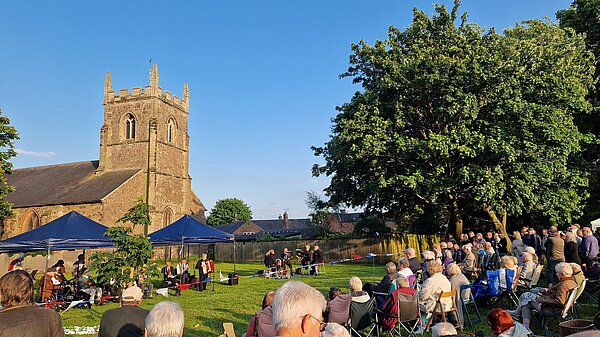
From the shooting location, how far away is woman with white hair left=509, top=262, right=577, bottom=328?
6.32 m

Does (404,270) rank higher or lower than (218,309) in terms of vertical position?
higher

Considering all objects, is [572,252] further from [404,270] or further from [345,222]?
[345,222]

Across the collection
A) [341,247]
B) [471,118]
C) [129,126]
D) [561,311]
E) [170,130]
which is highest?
[129,126]

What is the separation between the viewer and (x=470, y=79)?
1697 centimetres

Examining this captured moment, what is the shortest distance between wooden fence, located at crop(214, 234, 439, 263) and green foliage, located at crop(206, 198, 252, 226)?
157ft

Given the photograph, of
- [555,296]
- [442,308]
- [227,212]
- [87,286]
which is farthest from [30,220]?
[227,212]

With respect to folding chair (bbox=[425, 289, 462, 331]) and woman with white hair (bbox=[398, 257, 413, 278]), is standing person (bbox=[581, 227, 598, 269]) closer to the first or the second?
woman with white hair (bbox=[398, 257, 413, 278])

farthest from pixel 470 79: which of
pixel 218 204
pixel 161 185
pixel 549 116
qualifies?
pixel 218 204

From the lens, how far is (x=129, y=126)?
1596 inches

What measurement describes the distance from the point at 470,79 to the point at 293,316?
54.8ft

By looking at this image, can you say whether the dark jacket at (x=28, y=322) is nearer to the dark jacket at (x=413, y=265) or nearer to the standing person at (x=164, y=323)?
the standing person at (x=164, y=323)

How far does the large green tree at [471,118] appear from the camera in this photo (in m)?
16.6

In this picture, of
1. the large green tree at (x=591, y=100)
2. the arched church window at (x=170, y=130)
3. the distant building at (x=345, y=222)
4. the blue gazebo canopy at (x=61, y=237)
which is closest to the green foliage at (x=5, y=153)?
the blue gazebo canopy at (x=61, y=237)

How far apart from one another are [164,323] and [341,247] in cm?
2429
